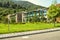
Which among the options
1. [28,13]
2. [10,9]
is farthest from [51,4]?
[28,13]

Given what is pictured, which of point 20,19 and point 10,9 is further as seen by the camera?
point 20,19

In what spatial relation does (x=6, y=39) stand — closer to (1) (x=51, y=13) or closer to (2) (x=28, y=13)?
(1) (x=51, y=13)

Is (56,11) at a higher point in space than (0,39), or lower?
higher

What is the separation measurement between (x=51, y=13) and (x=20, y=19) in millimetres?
75504

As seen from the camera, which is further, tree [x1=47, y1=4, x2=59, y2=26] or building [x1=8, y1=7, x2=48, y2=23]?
building [x1=8, y1=7, x2=48, y2=23]

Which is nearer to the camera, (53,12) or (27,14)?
(53,12)

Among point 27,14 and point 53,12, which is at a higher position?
point 53,12

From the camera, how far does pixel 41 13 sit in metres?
83.6

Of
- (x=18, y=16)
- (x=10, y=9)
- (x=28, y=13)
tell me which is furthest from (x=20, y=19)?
(x=10, y=9)

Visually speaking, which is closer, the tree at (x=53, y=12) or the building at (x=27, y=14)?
the tree at (x=53, y=12)

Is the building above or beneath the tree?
beneath

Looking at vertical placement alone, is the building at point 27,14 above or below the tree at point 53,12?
below

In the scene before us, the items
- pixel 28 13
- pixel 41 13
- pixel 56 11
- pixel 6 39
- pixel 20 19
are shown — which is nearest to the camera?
pixel 6 39

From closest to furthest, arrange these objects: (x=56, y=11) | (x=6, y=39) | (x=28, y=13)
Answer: (x=6, y=39)
(x=56, y=11)
(x=28, y=13)
